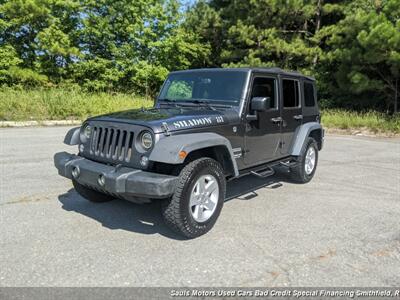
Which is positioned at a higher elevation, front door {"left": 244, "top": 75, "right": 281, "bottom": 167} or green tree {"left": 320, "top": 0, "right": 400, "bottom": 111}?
green tree {"left": 320, "top": 0, "right": 400, "bottom": 111}

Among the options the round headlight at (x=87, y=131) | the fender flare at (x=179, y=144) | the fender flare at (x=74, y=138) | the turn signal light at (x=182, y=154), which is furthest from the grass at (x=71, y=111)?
the turn signal light at (x=182, y=154)

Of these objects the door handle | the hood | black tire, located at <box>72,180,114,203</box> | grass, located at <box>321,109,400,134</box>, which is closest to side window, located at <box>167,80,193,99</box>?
the hood

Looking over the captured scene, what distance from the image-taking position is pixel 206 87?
5020 millimetres

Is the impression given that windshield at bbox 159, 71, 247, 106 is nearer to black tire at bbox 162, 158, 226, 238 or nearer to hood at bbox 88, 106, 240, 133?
hood at bbox 88, 106, 240, 133

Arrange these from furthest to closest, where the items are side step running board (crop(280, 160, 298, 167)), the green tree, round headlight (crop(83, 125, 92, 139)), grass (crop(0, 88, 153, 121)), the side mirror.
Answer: grass (crop(0, 88, 153, 121)) → the green tree → side step running board (crop(280, 160, 298, 167)) → the side mirror → round headlight (crop(83, 125, 92, 139))

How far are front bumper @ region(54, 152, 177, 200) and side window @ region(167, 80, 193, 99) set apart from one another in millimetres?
1749

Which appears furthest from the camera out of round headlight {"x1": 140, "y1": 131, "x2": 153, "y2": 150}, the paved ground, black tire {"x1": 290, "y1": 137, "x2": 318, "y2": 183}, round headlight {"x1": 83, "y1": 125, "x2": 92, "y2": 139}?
black tire {"x1": 290, "y1": 137, "x2": 318, "y2": 183}

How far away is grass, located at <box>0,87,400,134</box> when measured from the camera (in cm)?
1438

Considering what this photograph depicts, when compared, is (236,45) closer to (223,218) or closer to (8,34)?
(8,34)

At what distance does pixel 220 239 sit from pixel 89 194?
192 centimetres

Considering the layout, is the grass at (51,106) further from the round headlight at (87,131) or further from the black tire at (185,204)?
the black tire at (185,204)

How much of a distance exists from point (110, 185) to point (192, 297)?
53.7 inches

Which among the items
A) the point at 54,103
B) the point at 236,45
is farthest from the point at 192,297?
the point at 236,45

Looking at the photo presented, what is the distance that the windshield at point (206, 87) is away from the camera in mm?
4766
